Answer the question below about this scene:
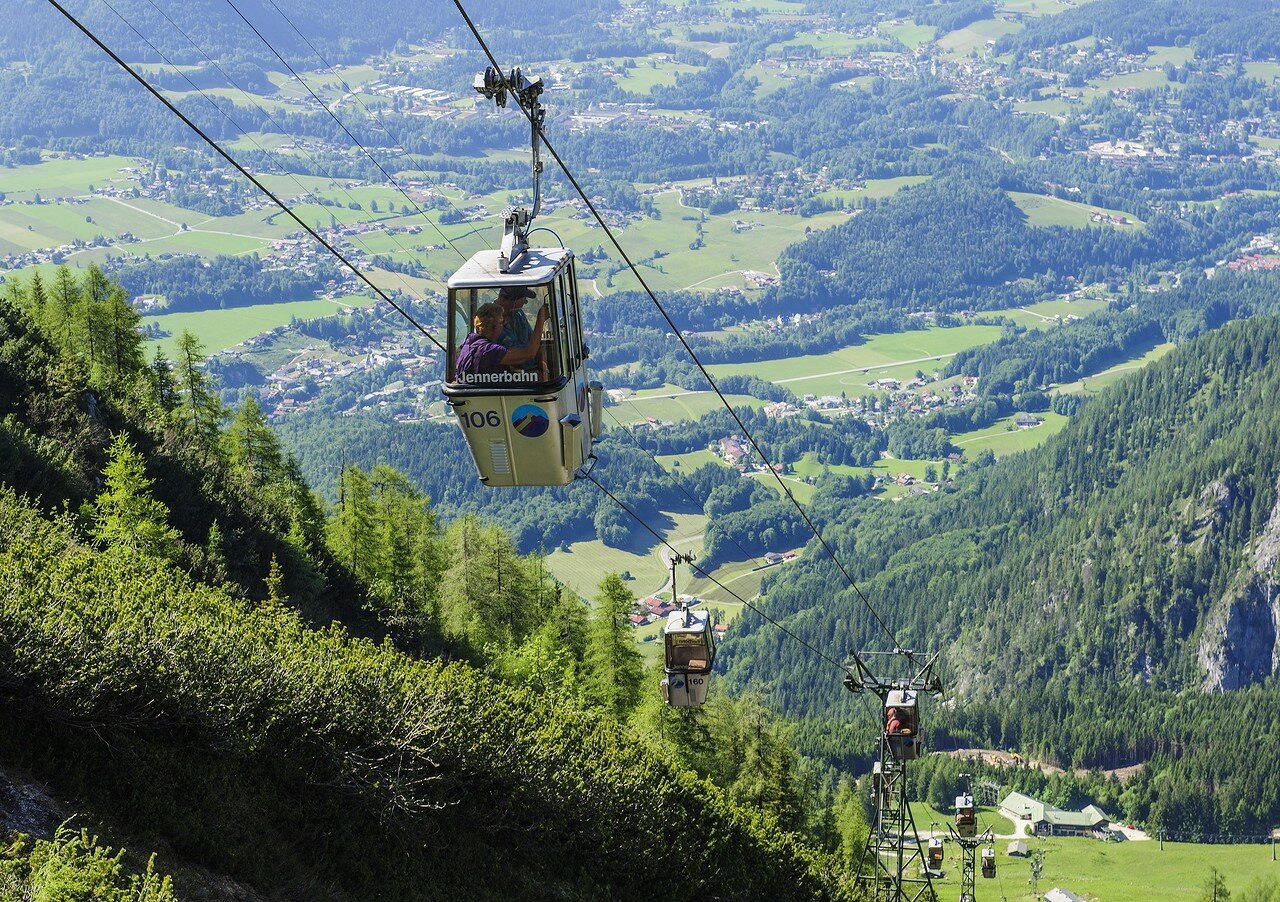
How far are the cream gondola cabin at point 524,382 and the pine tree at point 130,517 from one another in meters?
20.1

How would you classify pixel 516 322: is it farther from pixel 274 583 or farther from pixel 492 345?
pixel 274 583

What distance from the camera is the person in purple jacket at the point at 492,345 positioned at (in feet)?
88.7

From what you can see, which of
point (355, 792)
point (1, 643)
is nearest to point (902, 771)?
point (355, 792)

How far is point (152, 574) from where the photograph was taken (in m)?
38.9

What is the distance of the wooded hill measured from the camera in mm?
29203

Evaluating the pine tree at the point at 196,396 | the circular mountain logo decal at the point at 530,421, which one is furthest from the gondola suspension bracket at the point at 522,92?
the pine tree at the point at 196,396

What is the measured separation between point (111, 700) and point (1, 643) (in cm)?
276

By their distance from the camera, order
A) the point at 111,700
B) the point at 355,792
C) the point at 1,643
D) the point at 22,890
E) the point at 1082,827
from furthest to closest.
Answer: the point at 1082,827, the point at 355,792, the point at 111,700, the point at 1,643, the point at 22,890

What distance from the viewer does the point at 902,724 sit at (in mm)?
45969

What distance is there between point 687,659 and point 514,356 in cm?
1844

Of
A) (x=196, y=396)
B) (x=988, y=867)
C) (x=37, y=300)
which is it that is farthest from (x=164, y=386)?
(x=988, y=867)

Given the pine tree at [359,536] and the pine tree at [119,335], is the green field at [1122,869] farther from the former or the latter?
the pine tree at [119,335]

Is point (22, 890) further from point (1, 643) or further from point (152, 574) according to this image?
point (152, 574)

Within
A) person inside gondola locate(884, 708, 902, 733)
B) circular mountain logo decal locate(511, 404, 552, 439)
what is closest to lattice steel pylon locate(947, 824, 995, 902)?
person inside gondola locate(884, 708, 902, 733)
